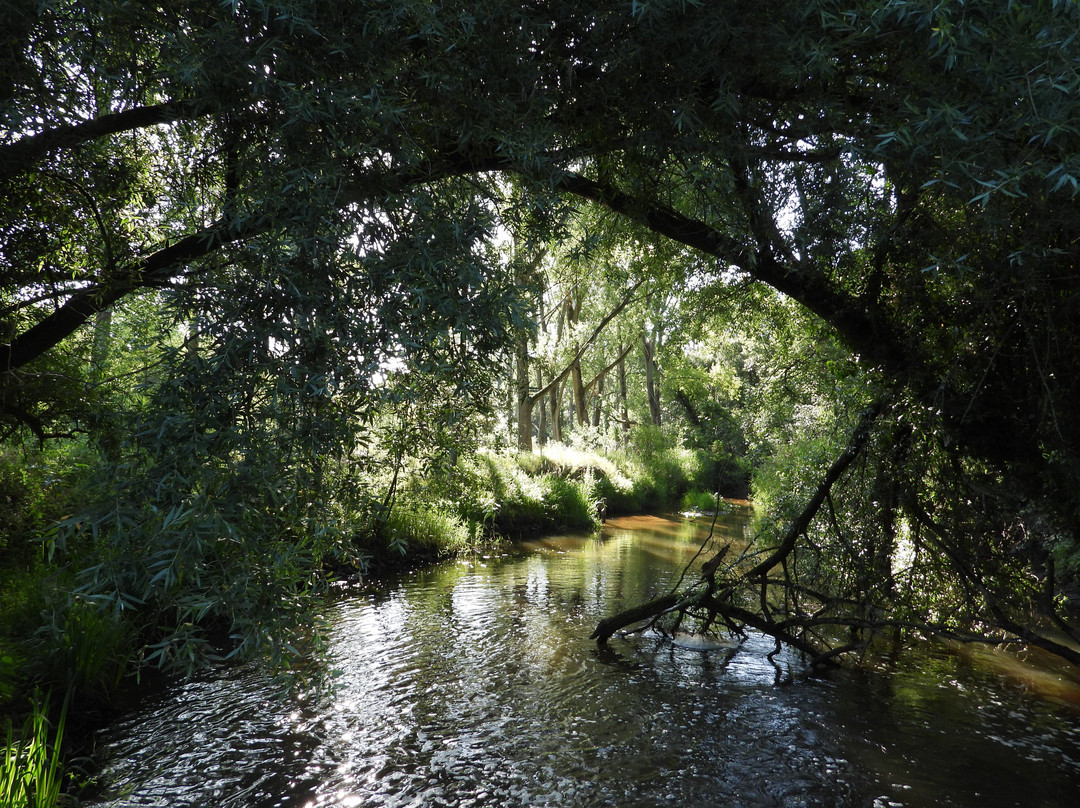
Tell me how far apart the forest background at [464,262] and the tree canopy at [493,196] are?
3 cm

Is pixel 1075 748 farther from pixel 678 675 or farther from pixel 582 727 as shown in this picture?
pixel 582 727

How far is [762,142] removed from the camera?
494cm

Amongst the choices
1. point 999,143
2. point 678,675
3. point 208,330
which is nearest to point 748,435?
point 678,675

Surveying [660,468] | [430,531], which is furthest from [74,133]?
[660,468]

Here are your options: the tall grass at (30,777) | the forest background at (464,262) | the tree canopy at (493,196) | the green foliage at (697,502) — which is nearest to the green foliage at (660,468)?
the green foliage at (697,502)

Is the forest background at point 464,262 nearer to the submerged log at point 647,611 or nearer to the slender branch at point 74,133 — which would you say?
the slender branch at point 74,133

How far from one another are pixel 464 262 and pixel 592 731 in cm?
493

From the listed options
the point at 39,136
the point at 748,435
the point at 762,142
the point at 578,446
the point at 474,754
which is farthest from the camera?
the point at 578,446

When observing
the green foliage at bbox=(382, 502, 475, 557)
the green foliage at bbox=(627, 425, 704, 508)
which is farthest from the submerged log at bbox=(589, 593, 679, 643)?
the green foliage at bbox=(627, 425, 704, 508)

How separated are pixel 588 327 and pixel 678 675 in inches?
728

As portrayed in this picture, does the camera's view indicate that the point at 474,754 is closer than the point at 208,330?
No

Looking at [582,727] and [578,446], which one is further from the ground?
[578,446]

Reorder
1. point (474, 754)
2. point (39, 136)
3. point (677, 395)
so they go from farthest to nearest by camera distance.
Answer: point (677, 395)
point (474, 754)
point (39, 136)

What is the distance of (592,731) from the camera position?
20.8 ft
